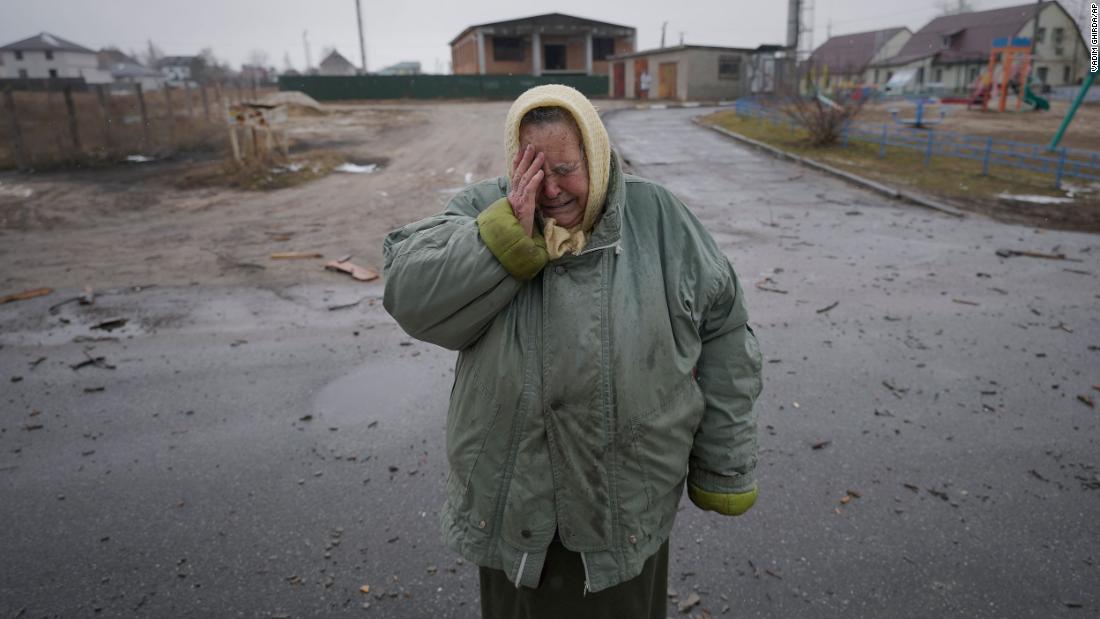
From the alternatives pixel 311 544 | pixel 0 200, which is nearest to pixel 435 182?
pixel 0 200

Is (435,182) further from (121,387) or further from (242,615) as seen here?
(242,615)

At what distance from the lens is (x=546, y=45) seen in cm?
5294

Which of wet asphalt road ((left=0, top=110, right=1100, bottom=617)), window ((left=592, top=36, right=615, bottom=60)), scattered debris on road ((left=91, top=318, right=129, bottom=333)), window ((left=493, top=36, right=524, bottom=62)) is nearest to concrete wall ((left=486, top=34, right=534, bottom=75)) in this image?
window ((left=493, top=36, right=524, bottom=62))

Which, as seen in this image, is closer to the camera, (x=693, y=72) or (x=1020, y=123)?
(x=1020, y=123)

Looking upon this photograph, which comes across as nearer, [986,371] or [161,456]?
[161,456]

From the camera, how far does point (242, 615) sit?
285 cm

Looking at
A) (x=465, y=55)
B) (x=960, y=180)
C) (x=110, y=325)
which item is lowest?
(x=110, y=325)

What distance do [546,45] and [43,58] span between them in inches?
2028

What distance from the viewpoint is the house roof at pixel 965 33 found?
53125 millimetres

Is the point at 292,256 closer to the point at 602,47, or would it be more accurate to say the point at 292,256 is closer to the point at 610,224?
the point at 610,224

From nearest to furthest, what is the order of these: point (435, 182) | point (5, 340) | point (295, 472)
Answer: point (295, 472) < point (5, 340) < point (435, 182)

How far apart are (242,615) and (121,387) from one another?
9.75 ft

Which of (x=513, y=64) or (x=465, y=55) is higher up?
(x=465, y=55)

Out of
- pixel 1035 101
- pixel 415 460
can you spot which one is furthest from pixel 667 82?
pixel 415 460
